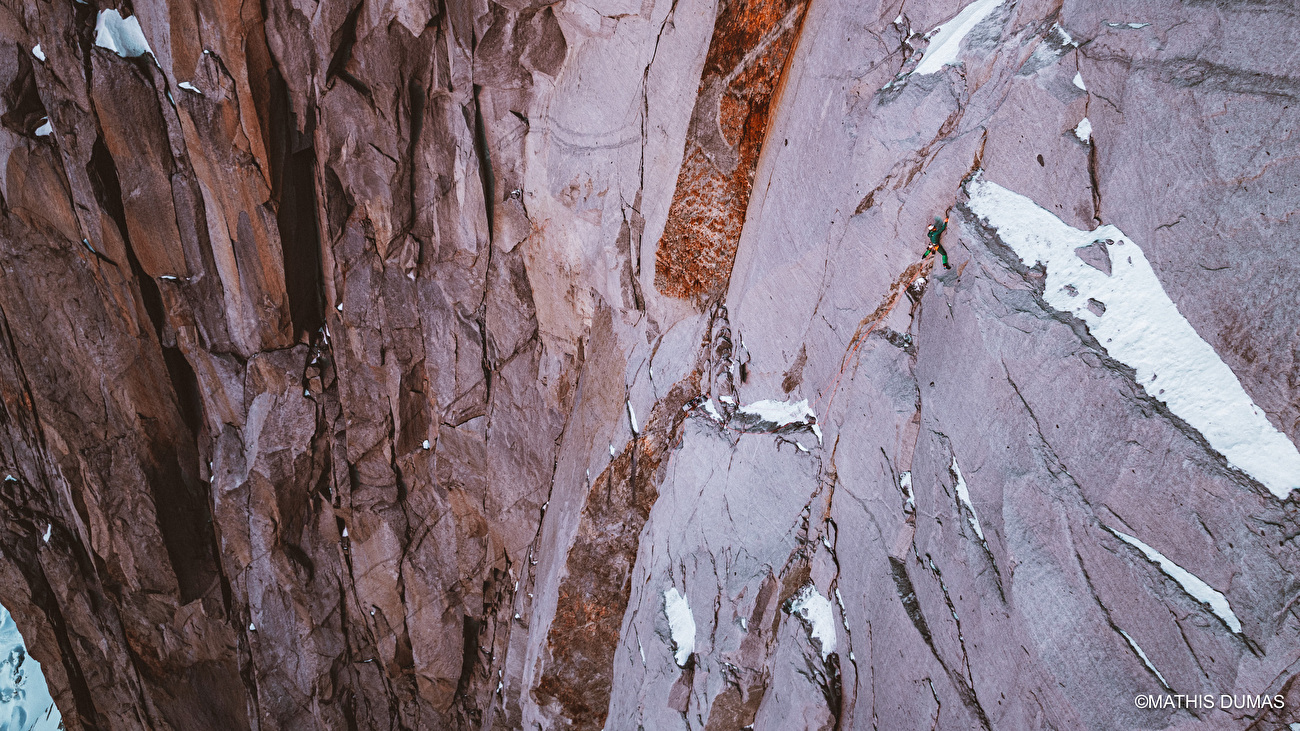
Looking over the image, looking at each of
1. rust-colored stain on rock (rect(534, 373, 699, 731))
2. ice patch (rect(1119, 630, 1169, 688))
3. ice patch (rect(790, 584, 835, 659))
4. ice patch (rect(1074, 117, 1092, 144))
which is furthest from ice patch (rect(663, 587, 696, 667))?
ice patch (rect(1074, 117, 1092, 144))

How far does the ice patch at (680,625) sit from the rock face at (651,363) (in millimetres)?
37

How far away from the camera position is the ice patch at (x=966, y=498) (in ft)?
7.67

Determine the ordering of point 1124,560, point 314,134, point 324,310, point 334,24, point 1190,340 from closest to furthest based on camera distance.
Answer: point 1190,340
point 1124,560
point 334,24
point 314,134
point 324,310

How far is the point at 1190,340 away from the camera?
5.73ft

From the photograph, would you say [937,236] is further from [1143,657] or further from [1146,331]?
[1143,657]

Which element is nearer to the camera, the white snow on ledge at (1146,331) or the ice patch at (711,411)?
the white snow on ledge at (1146,331)

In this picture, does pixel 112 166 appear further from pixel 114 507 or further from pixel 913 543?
pixel 913 543

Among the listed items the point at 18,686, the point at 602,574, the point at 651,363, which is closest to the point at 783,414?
the point at 651,363

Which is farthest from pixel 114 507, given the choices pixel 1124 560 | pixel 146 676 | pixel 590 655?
pixel 1124 560

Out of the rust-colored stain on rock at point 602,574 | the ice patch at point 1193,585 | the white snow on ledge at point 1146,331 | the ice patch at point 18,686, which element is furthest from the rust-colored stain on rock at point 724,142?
the ice patch at point 18,686

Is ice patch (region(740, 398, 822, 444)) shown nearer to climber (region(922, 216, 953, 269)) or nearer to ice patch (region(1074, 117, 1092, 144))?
climber (region(922, 216, 953, 269))

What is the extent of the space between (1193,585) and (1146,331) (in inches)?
30.0

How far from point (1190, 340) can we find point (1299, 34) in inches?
31.4

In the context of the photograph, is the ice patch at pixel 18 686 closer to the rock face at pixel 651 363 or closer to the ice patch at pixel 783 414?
the rock face at pixel 651 363
